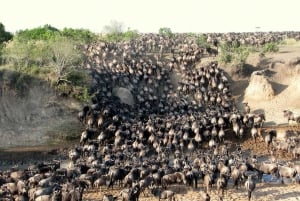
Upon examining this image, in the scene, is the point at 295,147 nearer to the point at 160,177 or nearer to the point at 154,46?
the point at 160,177

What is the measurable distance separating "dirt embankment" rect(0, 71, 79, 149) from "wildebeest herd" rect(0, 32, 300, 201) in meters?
1.93

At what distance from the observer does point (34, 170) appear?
25.3 metres

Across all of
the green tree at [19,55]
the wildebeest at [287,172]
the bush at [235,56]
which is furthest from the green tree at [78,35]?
the wildebeest at [287,172]

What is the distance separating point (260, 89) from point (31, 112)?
20.1m

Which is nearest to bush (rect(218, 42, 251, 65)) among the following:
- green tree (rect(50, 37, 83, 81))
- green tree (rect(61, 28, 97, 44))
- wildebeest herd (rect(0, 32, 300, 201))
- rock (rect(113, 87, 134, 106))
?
wildebeest herd (rect(0, 32, 300, 201))

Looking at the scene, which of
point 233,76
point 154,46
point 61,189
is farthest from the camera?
point 154,46

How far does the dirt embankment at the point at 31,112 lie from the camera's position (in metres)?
34.7

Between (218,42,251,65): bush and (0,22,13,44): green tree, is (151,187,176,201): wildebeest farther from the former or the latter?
(0,22,13,44): green tree

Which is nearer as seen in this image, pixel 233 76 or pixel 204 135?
pixel 204 135

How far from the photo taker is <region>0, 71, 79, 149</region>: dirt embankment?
114 feet

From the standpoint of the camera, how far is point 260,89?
4294cm

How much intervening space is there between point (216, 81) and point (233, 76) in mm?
3439

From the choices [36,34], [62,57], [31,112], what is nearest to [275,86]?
[62,57]

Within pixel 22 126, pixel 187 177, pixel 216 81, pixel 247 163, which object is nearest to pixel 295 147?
pixel 247 163
